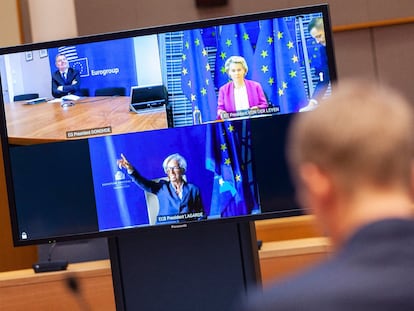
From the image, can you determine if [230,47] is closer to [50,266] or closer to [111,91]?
[111,91]

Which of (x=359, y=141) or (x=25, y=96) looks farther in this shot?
(x=25, y=96)

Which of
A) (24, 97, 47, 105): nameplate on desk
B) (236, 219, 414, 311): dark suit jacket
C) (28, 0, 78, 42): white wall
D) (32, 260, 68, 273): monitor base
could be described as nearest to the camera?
(236, 219, 414, 311): dark suit jacket

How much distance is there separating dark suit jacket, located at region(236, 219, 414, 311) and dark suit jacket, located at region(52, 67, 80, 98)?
1.88 metres

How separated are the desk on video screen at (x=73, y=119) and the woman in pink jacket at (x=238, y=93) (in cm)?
20

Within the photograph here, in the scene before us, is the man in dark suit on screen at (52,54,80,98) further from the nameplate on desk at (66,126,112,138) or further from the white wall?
the white wall

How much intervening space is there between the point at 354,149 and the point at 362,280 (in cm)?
Answer: 17

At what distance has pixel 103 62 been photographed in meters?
2.85

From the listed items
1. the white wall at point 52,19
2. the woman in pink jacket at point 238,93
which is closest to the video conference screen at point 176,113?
the woman in pink jacket at point 238,93

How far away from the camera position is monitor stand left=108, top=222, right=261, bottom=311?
2895 millimetres

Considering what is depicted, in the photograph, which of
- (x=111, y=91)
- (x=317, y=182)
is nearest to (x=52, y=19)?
(x=111, y=91)

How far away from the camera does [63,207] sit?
9.48 feet

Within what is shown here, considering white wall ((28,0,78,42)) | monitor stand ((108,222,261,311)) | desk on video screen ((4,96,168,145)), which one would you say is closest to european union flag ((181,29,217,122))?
desk on video screen ((4,96,168,145))

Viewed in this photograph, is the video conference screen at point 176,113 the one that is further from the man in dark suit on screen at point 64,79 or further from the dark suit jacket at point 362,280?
the dark suit jacket at point 362,280

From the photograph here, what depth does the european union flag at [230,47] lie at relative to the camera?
2.79 meters
